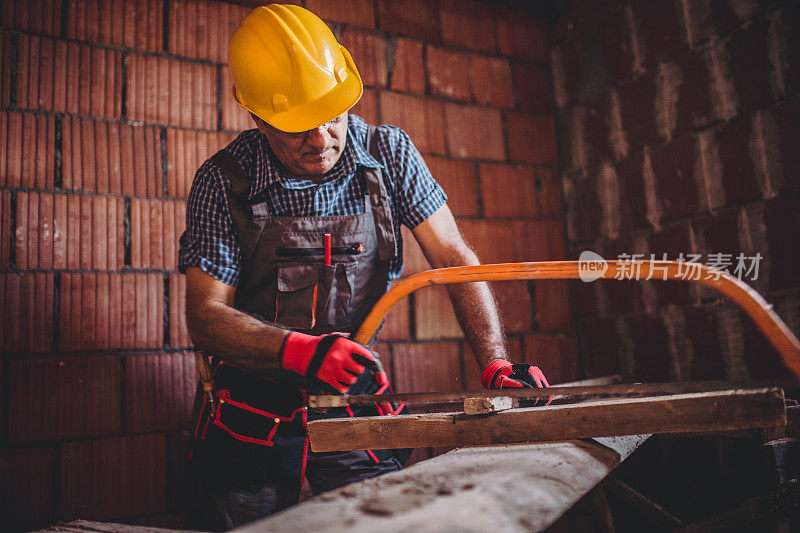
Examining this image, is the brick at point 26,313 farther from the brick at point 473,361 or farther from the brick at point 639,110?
the brick at point 639,110

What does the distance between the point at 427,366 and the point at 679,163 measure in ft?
5.31

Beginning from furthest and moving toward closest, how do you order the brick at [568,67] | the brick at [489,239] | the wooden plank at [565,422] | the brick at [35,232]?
the brick at [568,67], the brick at [489,239], the brick at [35,232], the wooden plank at [565,422]

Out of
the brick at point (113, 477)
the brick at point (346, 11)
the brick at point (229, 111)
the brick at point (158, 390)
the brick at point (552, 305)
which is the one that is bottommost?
the brick at point (113, 477)

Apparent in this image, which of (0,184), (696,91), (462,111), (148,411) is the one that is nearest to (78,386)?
(148,411)

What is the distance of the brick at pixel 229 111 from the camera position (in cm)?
284

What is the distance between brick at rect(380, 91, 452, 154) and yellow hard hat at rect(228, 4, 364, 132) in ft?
3.70

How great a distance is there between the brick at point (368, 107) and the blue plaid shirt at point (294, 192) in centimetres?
90

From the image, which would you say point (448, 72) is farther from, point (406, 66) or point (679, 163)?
point (679, 163)

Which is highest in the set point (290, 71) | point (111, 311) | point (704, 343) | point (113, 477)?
point (290, 71)

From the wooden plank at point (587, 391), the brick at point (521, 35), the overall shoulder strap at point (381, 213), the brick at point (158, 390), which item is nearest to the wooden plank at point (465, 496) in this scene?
the wooden plank at point (587, 391)

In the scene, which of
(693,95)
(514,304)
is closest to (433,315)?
(514,304)

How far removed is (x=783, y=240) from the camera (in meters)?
2.57

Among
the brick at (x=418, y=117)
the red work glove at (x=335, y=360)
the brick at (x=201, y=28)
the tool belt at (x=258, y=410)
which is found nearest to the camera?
the red work glove at (x=335, y=360)

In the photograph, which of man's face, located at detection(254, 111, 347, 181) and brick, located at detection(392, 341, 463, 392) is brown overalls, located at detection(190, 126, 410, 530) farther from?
brick, located at detection(392, 341, 463, 392)
